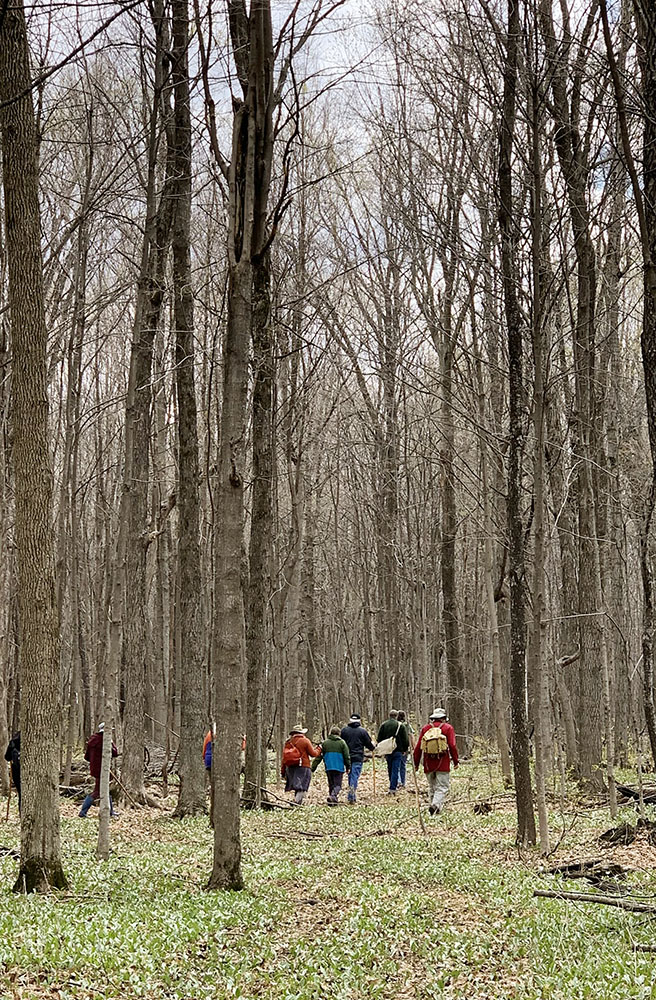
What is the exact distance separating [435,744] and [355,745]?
12.3ft

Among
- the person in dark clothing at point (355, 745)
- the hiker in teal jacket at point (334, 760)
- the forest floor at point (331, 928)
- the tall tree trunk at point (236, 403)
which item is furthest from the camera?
the person in dark clothing at point (355, 745)

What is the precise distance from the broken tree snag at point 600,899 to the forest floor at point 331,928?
0.35ft

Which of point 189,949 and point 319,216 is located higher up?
point 319,216

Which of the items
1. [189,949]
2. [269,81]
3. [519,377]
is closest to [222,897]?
[189,949]

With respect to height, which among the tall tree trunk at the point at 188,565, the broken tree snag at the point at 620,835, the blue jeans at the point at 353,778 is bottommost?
the blue jeans at the point at 353,778

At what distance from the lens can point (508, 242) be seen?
36.9 ft

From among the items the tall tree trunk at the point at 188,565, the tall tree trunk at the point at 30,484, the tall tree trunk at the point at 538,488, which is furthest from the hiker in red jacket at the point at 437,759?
the tall tree trunk at the point at 30,484

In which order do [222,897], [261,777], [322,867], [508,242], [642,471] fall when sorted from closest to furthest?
[222,897] < [322,867] < [508,242] < [261,777] < [642,471]

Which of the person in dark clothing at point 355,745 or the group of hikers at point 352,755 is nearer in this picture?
the group of hikers at point 352,755

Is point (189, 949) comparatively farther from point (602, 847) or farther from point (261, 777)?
point (261, 777)

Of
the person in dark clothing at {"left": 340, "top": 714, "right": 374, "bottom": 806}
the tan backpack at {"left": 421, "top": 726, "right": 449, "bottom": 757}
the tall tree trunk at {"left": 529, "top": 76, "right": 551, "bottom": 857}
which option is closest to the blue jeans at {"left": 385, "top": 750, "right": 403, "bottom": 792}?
the person in dark clothing at {"left": 340, "top": 714, "right": 374, "bottom": 806}

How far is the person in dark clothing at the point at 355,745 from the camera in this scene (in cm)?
1833

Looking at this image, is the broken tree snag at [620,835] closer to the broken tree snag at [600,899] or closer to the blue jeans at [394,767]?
the broken tree snag at [600,899]

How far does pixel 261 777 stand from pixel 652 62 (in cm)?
1306
